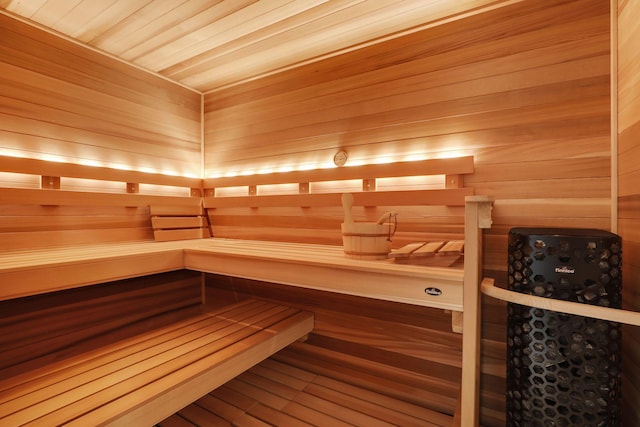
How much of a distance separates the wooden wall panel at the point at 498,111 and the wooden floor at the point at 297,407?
50 centimetres

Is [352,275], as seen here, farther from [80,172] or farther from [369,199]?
[80,172]

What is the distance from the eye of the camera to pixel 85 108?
7.82ft

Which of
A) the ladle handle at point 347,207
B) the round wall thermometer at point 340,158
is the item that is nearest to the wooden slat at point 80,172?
the round wall thermometer at point 340,158

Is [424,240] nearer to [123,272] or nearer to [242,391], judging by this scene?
[242,391]

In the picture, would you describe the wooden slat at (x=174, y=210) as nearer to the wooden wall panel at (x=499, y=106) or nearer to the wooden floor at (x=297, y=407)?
the wooden wall panel at (x=499, y=106)

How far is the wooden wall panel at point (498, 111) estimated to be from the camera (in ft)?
5.40

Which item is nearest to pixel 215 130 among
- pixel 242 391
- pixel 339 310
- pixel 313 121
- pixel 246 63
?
pixel 246 63

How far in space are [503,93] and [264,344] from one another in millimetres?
1893

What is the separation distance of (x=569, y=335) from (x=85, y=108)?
306 centimetres

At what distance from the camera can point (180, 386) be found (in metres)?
1.40

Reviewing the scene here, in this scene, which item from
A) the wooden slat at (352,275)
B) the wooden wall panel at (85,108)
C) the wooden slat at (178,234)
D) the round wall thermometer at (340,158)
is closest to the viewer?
the wooden slat at (352,275)

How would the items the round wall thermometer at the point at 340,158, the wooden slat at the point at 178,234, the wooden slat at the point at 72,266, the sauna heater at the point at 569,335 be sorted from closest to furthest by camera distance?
the sauna heater at the point at 569,335 → the wooden slat at the point at 72,266 → the round wall thermometer at the point at 340,158 → the wooden slat at the point at 178,234

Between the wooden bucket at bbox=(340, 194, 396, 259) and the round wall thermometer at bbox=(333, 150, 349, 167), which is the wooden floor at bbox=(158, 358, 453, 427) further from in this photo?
the round wall thermometer at bbox=(333, 150, 349, 167)

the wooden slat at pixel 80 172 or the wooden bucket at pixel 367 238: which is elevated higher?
the wooden slat at pixel 80 172
